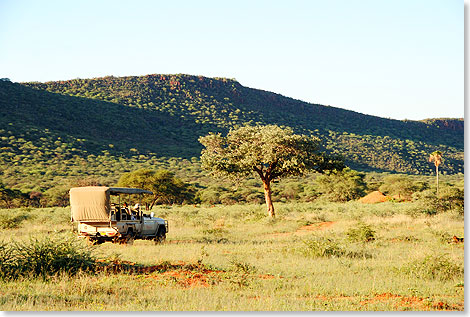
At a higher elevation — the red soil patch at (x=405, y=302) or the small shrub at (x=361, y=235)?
the red soil patch at (x=405, y=302)

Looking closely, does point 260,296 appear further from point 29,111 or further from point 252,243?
point 29,111

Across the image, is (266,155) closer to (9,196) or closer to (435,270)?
(435,270)

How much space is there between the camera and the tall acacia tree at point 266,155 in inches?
1055

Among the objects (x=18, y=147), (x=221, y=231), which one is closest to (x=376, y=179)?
(x=18, y=147)

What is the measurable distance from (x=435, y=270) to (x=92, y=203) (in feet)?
31.7

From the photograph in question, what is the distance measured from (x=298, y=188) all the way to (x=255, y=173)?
1372 inches

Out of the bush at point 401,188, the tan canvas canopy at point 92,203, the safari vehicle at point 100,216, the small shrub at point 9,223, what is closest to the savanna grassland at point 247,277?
the safari vehicle at point 100,216

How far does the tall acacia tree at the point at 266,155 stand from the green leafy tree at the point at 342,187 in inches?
1103

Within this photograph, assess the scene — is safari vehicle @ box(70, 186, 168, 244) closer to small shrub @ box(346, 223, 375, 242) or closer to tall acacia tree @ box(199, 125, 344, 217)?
small shrub @ box(346, 223, 375, 242)

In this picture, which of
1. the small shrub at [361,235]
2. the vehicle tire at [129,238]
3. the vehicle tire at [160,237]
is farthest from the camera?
the small shrub at [361,235]

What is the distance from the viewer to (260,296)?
28.4 ft

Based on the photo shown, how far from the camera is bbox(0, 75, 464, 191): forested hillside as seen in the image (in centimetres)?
6184

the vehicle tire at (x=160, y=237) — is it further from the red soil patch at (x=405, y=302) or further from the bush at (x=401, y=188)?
the bush at (x=401, y=188)

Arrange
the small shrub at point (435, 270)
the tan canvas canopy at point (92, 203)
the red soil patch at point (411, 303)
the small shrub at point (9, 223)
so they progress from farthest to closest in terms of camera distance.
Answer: the small shrub at point (9, 223)
the tan canvas canopy at point (92, 203)
the small shrub at point (435, 270)
the red soil patch at point (411, 303)
